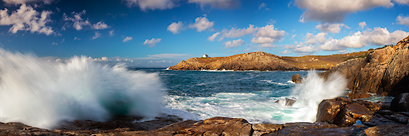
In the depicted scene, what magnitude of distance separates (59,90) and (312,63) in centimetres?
11584

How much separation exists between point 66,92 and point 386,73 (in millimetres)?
18099

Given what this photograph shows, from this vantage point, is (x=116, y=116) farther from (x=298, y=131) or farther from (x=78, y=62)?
(x=298, y=131)

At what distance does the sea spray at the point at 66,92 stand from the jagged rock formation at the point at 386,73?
14357 millimetres

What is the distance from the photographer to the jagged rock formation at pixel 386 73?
10.2 m

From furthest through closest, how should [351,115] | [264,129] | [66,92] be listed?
[66,92] < [351,115] < [264,129]

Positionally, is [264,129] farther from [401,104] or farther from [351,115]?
[401,104]

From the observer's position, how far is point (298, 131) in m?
4.53

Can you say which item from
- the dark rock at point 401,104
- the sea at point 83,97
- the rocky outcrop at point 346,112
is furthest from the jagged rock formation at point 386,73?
the rocky outcrop at point 346,112

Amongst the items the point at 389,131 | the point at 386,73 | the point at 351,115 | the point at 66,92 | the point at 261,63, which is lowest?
the point at 351,115

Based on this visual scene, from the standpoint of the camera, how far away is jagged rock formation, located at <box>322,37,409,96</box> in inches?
400

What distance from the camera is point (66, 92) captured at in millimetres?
6438

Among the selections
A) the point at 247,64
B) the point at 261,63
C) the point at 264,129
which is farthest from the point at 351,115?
the point at 261,63

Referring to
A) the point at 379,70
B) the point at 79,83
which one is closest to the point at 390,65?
the point at 379,70

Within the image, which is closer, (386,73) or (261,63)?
(386,73)
